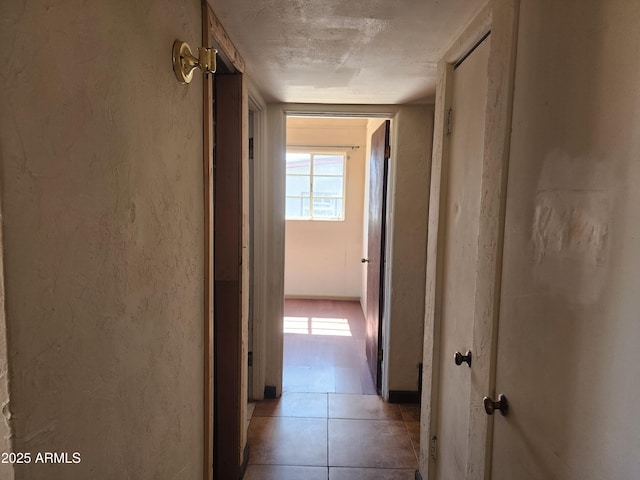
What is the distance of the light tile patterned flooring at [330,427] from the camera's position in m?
2.18

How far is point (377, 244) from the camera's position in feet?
10.7

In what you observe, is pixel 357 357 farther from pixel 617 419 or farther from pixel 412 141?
pixel 617 419

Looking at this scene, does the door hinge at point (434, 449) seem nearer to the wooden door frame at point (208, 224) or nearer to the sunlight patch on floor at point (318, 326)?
the wooden door frame at point (208, 224)

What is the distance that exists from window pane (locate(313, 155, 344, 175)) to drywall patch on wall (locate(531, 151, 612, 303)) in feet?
14.9

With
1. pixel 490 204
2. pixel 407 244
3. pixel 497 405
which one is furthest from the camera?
pixel 407 244

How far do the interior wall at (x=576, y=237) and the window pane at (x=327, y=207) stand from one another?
14.6 ft

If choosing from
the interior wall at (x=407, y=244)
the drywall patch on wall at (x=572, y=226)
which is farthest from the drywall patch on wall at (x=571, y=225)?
the interior wall at (x=407, y=244)

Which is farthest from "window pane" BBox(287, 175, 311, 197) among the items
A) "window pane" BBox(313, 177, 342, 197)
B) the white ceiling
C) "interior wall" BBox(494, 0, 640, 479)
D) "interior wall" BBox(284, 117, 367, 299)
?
"interior wall" BBox(494, 0, 640, 479)

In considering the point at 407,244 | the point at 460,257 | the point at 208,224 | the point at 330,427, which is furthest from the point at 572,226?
the point at 330,427

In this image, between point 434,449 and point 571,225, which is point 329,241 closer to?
point 434,449

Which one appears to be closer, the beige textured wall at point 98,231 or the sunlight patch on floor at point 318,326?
the beige textured wall at point 98,231

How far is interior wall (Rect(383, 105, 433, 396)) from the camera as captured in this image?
277 cm

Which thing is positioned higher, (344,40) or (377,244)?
(344,40)

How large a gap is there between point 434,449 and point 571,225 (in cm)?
149
